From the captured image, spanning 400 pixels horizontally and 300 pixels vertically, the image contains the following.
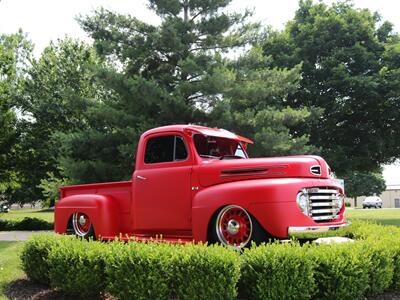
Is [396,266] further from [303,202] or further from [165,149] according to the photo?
[165,149]

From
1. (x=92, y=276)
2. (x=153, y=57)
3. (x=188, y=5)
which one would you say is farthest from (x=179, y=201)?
(x=188, y=5)

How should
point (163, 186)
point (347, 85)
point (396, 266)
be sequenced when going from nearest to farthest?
point (396, 266) < point (163, 186) < point (347, 85)

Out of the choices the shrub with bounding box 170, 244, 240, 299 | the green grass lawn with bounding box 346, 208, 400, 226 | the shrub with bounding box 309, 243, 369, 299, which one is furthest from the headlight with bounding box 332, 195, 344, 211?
the green grass lawn with bounding box 346, 208, 400, 226

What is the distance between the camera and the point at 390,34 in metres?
28.2

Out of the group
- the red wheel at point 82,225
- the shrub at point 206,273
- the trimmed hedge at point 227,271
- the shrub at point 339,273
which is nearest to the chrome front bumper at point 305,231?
the trimmed hedge at point 227,271

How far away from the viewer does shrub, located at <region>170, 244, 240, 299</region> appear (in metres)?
5.46

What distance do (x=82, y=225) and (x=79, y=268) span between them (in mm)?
2598

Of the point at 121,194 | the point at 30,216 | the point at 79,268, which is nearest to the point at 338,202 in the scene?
the point at 121,194

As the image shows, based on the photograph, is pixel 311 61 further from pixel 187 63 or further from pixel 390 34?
pixel 187 63

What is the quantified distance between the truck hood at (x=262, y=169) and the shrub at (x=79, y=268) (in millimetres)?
1829

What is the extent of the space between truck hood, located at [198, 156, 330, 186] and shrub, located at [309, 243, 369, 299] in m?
1.24

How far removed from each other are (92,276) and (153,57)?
1429 cm

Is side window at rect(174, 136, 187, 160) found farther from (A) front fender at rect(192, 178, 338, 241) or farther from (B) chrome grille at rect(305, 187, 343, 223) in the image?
(B) chrome grille at rect(305, 187, 343, 223)

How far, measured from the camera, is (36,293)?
690cm
